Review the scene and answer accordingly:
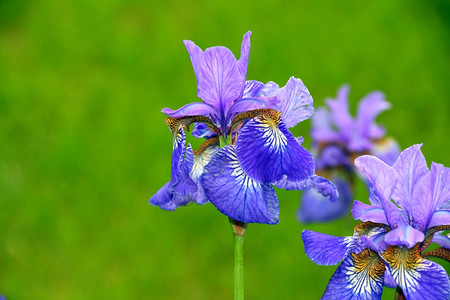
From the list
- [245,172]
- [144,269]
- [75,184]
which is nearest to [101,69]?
[75,184]

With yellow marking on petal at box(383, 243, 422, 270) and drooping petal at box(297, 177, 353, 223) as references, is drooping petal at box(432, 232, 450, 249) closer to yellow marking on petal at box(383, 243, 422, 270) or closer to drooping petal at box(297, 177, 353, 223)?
yellow marking on petal at box(383, 243, 422, 270)

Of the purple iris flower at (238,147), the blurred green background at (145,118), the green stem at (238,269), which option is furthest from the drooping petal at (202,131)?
the blurred green background at (145,118)

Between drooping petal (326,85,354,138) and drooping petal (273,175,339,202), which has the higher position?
drooping petal (326,85,354,138)

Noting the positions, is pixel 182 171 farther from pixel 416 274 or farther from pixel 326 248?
pixel 416 274

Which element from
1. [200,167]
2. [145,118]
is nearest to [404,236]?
[200,167]

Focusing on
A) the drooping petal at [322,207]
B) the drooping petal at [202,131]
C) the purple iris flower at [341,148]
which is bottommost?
the drooping petal at [202,131]

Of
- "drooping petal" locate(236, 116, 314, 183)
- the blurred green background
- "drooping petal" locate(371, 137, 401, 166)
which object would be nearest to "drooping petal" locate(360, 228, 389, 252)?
"drooping petal" locate(236, 116, 314, 183)

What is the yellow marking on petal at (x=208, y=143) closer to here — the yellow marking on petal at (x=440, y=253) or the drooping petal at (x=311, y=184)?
the drooping petal at (x=311, y=184)
